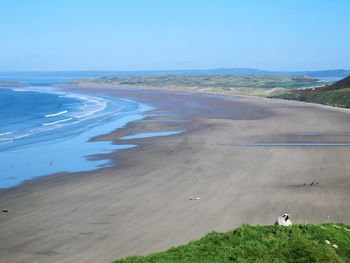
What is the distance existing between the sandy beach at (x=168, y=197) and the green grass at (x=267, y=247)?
13.8ft

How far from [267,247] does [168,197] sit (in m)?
11.4

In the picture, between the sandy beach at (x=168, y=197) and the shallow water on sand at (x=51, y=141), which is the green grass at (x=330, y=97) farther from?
the sandy beach at (x=168, y=197)

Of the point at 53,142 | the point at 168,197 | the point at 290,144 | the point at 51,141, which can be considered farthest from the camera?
the point at 51,141

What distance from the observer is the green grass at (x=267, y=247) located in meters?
11.9

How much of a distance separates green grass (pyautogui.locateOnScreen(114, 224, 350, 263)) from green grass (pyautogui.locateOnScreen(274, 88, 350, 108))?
65.1 m

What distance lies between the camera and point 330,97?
84.4 meters

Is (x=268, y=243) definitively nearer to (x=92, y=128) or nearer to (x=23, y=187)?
(x=23, y=187)

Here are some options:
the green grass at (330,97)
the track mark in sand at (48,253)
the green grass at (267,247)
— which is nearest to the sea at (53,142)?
the track mark in sand at (48,253)

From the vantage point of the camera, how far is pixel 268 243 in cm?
1249

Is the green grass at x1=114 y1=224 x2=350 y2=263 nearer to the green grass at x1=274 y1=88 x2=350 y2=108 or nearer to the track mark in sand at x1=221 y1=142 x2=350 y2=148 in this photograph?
the track mark in sand at x1=221 y1=142 x2=350 y2=148

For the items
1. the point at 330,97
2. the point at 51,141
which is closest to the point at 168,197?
the point at 51,141

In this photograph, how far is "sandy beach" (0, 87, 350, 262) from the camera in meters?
17.8

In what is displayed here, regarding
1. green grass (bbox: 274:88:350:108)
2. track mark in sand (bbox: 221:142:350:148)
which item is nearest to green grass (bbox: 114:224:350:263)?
track mark in sand (bbox: 221:142:350:148)

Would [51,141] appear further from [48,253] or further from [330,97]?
[330,97]
